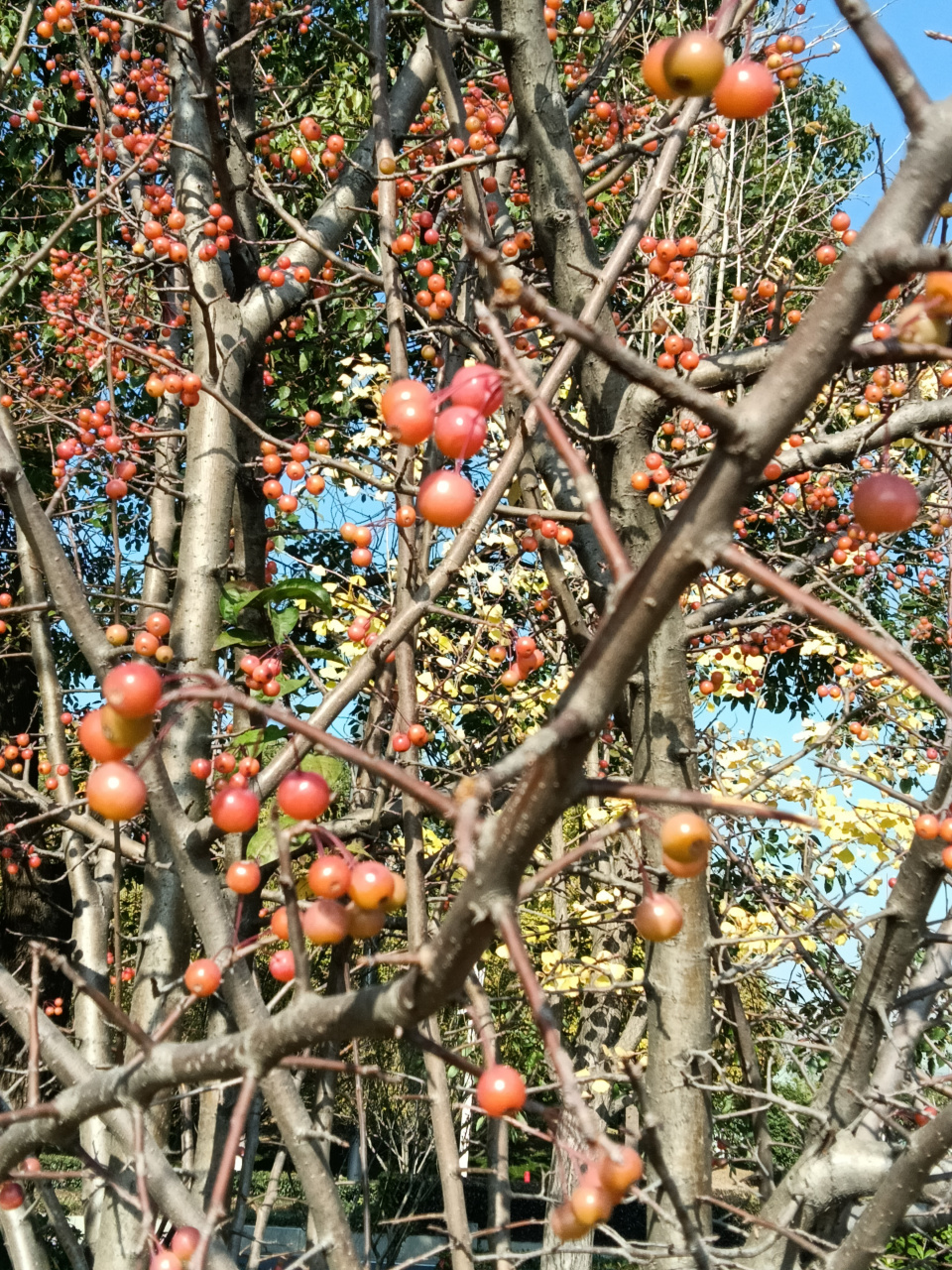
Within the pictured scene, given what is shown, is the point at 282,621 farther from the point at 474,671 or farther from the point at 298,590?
the point at 474,671

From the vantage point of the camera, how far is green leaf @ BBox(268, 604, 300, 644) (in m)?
3.15

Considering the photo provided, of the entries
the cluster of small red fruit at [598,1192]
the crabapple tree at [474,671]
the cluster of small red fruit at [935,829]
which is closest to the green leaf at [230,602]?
the crabapple tree at [474,671]

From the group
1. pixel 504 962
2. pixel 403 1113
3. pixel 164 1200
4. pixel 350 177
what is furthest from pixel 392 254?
pixel 403 1113

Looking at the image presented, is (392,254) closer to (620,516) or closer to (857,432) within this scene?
(620,516)

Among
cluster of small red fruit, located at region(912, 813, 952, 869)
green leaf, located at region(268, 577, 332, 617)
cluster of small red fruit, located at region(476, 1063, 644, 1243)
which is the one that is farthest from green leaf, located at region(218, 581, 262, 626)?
cluster of small red fruit, located at region(476, 1063, 644, 1243)

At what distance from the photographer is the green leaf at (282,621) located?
124 inches

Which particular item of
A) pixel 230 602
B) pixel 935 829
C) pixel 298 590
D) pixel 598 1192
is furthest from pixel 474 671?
pixel 598 1192

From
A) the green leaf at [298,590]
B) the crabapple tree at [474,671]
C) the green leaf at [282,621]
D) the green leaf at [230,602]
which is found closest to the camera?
the crabapple tree at [474,671]

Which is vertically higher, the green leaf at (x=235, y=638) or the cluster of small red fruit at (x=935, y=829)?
the green leaf at (x=235, y=638)

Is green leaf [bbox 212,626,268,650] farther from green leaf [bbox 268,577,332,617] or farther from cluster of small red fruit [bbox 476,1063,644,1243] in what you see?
cluster of small red fruit [bbox 476,1063,644,1243]

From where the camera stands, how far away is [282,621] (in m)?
3.23

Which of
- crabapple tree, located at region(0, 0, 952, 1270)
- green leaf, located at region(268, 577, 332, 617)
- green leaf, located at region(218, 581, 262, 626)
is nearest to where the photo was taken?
crabapple tree, located at region(0, 0, 952, 1270)

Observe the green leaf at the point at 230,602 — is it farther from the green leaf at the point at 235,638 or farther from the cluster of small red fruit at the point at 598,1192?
the cluster of small red fruit at the point at 598,1192

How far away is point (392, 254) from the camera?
311 cm
